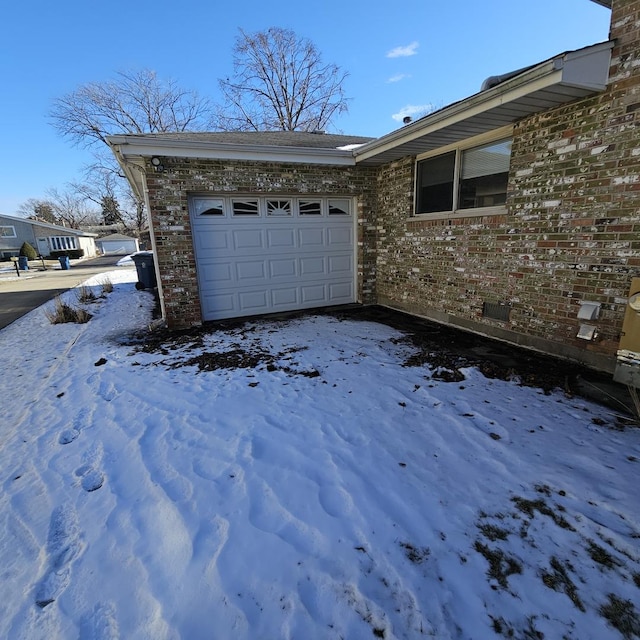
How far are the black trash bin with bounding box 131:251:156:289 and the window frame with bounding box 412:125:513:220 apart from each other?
316 inches

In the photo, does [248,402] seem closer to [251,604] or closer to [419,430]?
[419,430]

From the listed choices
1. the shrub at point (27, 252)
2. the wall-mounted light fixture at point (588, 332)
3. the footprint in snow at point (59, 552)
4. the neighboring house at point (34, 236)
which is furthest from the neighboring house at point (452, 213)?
the neighboring house at point (34, 236)

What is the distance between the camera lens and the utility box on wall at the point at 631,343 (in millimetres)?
3363

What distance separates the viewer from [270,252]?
7.20 metres

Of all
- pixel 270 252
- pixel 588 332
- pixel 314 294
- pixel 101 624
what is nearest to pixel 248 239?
pixel 270 252

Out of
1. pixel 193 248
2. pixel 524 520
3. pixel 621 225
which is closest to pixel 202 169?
pixel 193 248

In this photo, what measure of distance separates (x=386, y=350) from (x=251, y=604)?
12.2 feet

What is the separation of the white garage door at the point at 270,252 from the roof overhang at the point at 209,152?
76 cm

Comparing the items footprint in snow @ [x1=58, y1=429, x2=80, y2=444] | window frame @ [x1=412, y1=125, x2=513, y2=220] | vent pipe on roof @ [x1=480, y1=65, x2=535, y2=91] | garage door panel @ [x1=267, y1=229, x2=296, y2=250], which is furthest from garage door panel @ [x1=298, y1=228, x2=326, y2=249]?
footprint in snow @ [x1=58, y1=429, x2=80, y2=444]

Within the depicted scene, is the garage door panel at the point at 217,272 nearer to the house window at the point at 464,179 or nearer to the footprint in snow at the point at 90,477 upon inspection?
the house window at the point at 464,179

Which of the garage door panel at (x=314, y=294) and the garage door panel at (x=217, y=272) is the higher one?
the garage door panel at (x=217, y=272)

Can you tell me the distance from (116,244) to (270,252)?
5403 cm

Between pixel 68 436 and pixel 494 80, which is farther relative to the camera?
pixel 494 80

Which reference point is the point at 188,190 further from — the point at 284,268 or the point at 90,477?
the point at 90,477
